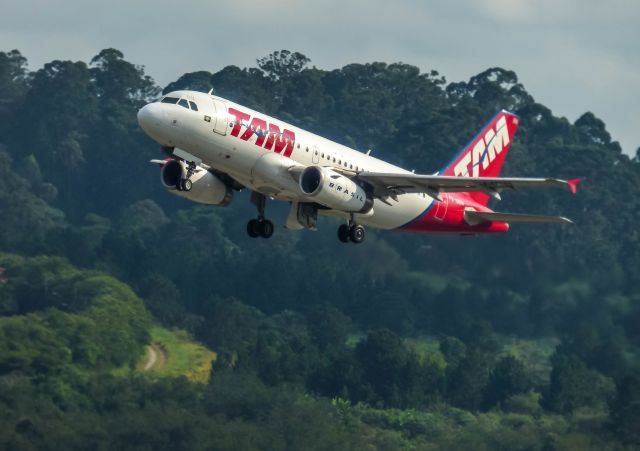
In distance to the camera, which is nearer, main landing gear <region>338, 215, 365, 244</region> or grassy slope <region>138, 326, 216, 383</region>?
main landing gear <region>338, 215, 365, 244</region>

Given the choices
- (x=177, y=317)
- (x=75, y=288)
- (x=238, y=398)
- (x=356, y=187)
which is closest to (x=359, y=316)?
(x=177, y=317)

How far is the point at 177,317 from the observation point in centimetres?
14400

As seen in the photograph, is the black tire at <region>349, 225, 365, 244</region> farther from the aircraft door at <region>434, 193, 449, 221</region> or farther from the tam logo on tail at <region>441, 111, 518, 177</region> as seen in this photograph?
the tam logo on tail at <region>441, 111, 518, 177</region>

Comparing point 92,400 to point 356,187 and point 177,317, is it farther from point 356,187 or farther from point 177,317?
point 356,187

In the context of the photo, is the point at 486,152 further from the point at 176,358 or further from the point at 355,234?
the point at 176,358

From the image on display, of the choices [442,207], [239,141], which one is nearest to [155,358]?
[442,207]

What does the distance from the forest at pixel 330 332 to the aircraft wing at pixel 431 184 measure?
1478 inches

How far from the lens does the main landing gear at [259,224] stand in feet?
241

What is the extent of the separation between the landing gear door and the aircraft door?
13.2m

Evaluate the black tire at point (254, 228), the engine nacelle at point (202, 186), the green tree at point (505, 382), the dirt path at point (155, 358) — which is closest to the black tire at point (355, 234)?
the black tire at point (254, 228)

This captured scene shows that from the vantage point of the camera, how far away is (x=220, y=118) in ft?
218

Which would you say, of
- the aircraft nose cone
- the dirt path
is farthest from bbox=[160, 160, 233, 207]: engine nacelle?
the dirt path

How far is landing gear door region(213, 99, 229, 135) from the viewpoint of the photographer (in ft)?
217

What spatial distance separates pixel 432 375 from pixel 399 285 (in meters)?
11.6
